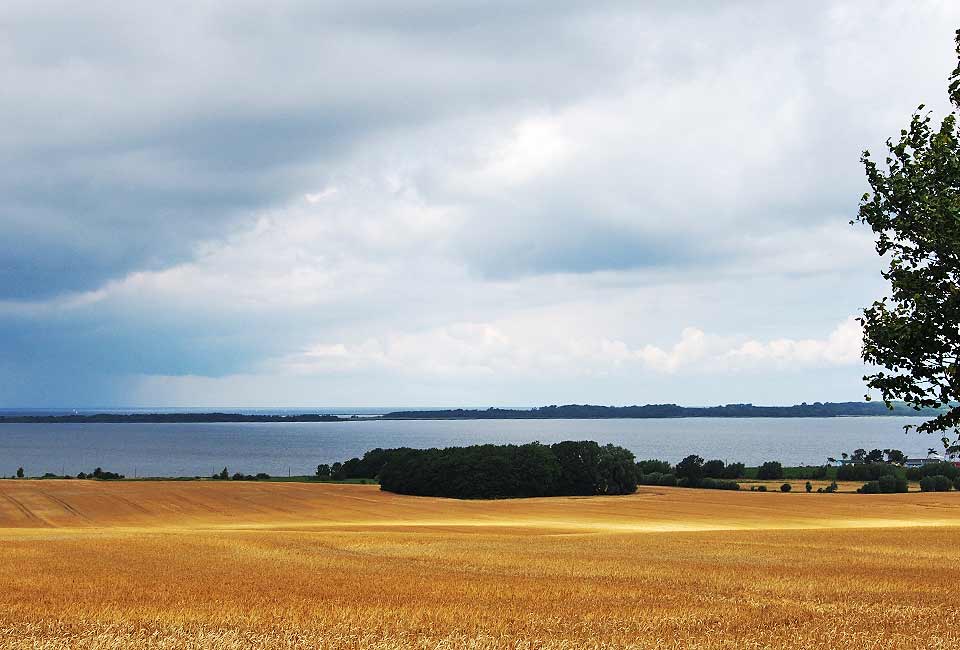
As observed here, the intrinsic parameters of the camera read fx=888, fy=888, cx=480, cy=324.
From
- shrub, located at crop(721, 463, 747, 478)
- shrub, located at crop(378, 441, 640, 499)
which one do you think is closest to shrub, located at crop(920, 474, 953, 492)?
shrub, located at crop(721, 463, 747, 478)

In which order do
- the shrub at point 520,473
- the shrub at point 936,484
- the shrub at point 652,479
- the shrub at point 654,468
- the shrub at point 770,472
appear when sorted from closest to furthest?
the shrub at point 520,473, the shrub at point 936,484, the shrub at point 652,479, the shrub at point 770,472, the shrub at point 654,468

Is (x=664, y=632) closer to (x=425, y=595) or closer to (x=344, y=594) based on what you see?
(x=425, y=595)

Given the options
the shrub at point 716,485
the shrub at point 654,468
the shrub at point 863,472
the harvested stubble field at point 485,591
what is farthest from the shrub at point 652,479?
the harvested stubble field at point 485,591

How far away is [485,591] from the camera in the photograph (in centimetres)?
1975

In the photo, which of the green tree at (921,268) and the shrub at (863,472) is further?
the shrub at (863,472)

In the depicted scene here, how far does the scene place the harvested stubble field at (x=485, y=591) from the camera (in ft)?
46.4

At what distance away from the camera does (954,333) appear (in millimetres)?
15781

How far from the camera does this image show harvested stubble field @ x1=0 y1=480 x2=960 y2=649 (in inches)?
557

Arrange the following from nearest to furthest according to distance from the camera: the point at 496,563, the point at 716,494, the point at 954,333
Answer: the point at 954,333, the point at 496,563, the point at 716,494

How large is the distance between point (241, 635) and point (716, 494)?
325 feet

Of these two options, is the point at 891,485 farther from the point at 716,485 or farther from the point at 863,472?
the point at 716,485

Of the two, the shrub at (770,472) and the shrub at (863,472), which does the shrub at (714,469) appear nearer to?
the shrub at (770,472)

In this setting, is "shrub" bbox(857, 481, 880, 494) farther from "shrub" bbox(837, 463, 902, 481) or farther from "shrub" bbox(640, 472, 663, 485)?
"shrub" bbox(640, 472, 663, 485)

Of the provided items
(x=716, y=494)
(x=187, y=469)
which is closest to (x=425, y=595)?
(x=716, y=494)
